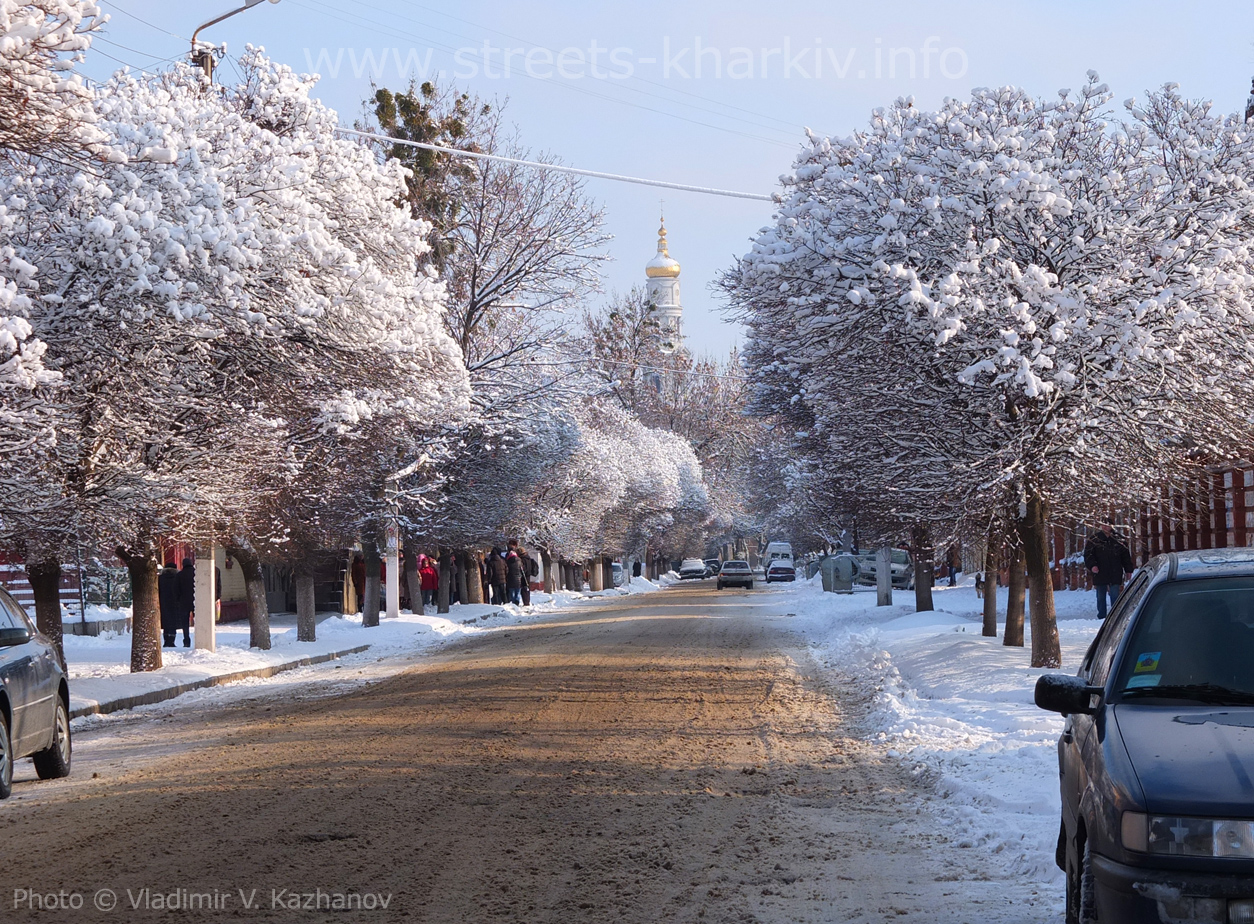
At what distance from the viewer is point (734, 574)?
69562 millimetres

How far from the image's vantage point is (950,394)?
16.1 metres

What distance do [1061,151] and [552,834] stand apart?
35.3 ft

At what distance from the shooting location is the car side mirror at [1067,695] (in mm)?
5375

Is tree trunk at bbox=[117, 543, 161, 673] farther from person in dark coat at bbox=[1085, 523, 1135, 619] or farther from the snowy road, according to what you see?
person in dark coat at bbox=[1085, 523, 1135, 619]

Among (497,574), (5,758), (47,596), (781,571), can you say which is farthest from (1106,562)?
(781,571)

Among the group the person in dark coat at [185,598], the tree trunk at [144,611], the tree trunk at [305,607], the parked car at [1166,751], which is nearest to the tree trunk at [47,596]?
the tree trunk at [144,611]

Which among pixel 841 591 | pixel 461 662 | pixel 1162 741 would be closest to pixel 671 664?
pixel 461 662

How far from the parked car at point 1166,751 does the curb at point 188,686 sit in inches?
510

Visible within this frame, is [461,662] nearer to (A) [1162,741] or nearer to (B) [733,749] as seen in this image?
(B) [733,749]

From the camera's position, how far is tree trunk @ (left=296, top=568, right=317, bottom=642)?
91.1 ft

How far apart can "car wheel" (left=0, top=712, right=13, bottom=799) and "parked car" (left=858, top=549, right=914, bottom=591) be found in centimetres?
4649

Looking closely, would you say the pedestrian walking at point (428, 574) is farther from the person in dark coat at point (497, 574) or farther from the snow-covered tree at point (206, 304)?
the snow-covered tree at point (206, 304)

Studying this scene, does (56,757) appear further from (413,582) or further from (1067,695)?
(413,582)

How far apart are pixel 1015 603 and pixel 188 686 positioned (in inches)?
470
